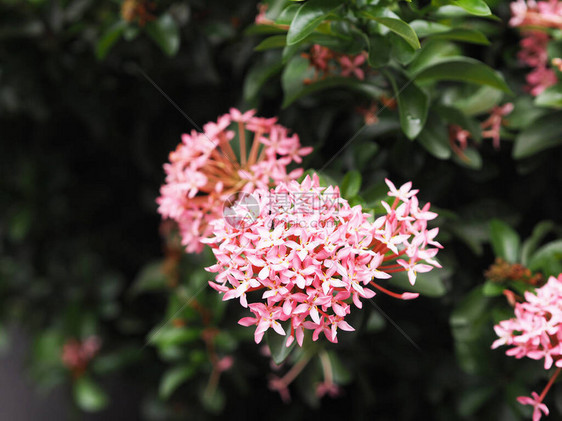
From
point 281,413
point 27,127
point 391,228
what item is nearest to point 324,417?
point 281,413

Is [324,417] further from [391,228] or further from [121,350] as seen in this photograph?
[391,228]

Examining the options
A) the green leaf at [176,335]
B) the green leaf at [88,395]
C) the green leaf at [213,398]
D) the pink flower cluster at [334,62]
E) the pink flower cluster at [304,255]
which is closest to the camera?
the pink flower cluster at [304,255]

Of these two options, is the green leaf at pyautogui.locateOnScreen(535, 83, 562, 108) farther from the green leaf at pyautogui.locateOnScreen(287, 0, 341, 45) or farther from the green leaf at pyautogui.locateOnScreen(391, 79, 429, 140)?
the green leaf at pyautogui.locateOnScreen(287, 0, 341, 45)

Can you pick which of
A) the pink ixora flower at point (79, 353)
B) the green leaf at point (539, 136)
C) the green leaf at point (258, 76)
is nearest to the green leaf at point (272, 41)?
the green leaf at point (258, 76)

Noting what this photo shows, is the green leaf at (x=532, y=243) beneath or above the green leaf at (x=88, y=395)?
above

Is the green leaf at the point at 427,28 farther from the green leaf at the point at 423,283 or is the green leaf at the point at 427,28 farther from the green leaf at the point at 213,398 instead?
the green leaf at the point at 213,398

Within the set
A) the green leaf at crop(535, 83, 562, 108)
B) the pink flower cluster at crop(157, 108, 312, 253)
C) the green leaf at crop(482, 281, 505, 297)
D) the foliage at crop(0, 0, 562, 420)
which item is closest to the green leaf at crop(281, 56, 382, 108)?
the foliage at crop(0, 0, 562, 420)
